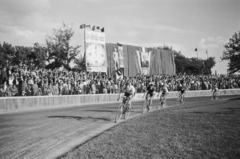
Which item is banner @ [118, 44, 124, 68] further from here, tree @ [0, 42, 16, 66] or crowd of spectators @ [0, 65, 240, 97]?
tree @ [0, 42, 16, 66]

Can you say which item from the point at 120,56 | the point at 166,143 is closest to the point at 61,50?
the point at 120,56

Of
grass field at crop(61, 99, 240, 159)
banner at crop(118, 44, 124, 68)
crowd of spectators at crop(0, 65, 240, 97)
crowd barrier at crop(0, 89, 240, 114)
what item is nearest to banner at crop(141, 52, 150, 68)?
banner at crop(118, 44, 124, 68)

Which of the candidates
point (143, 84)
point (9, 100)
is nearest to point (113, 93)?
point (143, 84)

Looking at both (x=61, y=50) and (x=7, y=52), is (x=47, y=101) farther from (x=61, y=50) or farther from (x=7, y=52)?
(x=7, y=52)

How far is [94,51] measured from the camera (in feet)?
102

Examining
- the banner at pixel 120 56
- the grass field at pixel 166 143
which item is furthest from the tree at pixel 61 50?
the grass field at pixel 166 143

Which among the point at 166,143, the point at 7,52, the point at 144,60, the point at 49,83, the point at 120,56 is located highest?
the point at 7,52

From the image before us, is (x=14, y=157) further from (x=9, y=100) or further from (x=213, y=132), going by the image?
(x=9, y=100)

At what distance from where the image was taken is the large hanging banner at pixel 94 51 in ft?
99.3

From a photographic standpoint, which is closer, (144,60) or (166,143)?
(166,143)

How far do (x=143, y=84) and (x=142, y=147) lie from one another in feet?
81.2

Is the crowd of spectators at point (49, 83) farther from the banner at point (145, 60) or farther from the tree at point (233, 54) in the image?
the tree at point (233, 54)

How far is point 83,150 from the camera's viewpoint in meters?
5.77

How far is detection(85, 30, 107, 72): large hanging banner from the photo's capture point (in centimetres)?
3028
